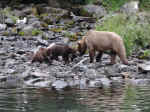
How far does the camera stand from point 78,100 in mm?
9539

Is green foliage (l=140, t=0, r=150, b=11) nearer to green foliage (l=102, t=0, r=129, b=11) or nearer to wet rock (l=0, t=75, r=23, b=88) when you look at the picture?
green foliage (l=102, t=0, r=129, b=11)

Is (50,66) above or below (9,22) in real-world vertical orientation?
below

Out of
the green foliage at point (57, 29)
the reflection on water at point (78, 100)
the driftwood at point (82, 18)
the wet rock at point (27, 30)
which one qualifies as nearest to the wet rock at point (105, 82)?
the reflection on water at point (78, 100)

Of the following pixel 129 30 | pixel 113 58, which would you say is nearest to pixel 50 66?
pixel 113 58

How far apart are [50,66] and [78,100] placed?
5919 millimetres

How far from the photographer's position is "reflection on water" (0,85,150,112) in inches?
335

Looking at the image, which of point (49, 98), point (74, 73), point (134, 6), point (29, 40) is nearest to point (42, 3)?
point (134, 6)

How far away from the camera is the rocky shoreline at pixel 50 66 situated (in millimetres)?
12516

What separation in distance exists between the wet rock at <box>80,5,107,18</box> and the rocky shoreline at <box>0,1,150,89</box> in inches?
129

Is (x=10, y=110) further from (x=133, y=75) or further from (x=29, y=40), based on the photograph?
(x=29, y=40)

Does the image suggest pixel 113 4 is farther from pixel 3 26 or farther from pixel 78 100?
pixel 78 100

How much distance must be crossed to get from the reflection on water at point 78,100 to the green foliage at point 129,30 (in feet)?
18.1

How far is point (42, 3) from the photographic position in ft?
105

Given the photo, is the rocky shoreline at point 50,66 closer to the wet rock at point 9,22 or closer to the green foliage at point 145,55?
the wet rock at point 9,22
